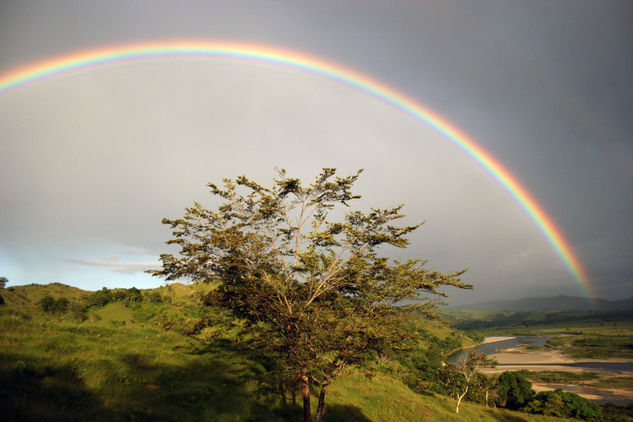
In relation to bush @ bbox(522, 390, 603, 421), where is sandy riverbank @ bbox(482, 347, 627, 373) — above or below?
below

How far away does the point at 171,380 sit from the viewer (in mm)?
14062

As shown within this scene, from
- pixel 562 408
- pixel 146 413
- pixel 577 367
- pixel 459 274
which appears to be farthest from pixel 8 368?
pixel 577 367

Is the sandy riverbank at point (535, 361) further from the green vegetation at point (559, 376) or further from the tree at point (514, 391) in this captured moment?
the tree at point (514, 391)

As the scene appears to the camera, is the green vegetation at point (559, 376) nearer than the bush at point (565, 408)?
No

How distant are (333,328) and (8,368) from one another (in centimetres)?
1209

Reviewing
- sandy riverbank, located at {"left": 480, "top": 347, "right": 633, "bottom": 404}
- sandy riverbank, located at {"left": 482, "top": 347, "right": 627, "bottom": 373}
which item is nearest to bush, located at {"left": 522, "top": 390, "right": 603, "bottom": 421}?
sandy riverbank, located at {"left": 480, "top": 347, "right": 633, "bottom": 404}

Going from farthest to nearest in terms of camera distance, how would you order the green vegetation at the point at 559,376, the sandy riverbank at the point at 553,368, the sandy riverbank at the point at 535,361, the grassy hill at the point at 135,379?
the sandy riverbank at the point at 535,361 < the green vegetation at the point at 559,376 < the sandy riverbank at the point at 553,368 < the grassy hill at the point at 135,379

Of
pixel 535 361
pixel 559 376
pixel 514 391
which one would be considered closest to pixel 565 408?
pixel 514 391

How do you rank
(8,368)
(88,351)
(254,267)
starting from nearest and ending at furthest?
(8,368), (254,267), (88,351)

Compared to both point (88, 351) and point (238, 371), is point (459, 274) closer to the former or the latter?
point (238, 371)

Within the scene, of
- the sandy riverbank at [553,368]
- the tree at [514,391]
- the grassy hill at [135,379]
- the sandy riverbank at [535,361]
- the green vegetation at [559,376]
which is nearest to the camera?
the grassy hill at [135,379]

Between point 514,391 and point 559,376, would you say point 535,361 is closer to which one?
point 559,376

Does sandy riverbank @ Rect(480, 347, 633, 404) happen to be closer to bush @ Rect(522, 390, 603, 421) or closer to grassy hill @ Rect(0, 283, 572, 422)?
bush @ Rect(522, 390, 603, 421)

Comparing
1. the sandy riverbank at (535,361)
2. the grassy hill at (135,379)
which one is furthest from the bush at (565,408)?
the sandy riverbank at (535,361)
